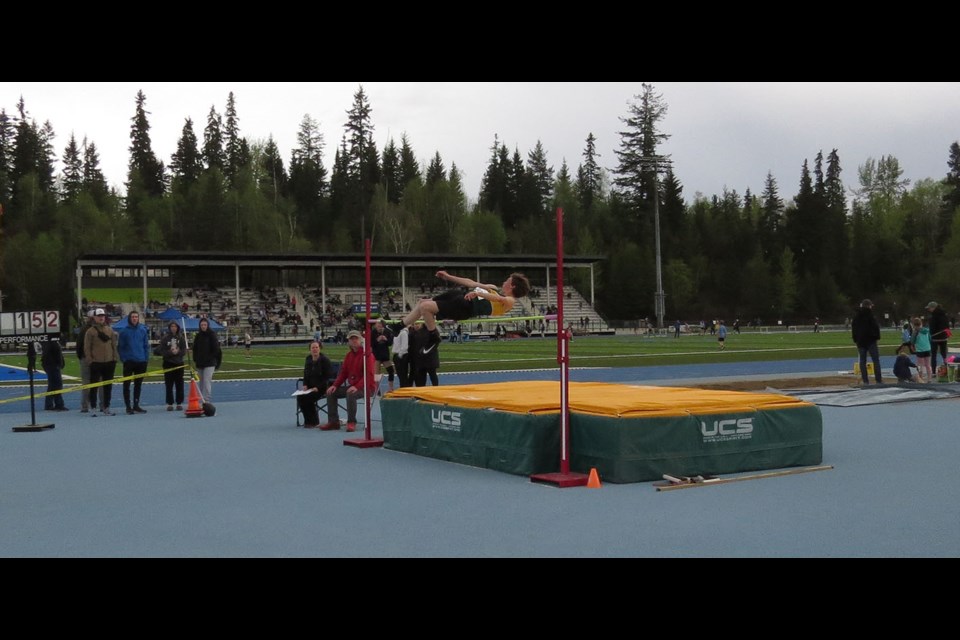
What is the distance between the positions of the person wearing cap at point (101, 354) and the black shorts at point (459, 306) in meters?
8.00

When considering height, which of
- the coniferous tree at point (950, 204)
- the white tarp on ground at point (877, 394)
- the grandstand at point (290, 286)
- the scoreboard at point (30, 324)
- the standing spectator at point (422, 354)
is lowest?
the white tarp on ground at point (877, 394)

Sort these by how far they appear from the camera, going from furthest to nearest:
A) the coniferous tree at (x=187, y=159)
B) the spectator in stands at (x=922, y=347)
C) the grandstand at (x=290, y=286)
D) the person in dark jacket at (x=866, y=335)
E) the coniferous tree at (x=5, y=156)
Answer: the coniferous tree at (x=187, y=159)
the coniferous tree at (x=5, y=156)
the grandstand at (x=290, y=286)
the spectator in stands at (x=922, y=347)
the person in dark jacket at (x=866, y=335)

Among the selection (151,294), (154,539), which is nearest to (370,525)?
(154,539)

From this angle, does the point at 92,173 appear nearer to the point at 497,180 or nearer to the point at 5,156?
the point at 5,156

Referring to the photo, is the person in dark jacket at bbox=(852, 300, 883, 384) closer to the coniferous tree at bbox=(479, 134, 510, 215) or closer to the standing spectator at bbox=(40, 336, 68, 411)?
the standing spectator at bbox=(40, 336, 68, 411)

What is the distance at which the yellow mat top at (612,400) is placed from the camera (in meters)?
9.14

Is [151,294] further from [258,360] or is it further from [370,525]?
[370,525]

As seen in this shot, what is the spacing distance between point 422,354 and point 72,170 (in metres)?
90.9

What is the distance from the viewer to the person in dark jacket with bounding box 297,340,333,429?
14.0m

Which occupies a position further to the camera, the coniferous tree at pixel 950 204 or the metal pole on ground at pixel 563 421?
the coniferous tree at pixel 950 204

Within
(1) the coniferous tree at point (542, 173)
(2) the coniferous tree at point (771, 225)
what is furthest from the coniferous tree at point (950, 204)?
(1) the coniferous tree at point (542, 173)

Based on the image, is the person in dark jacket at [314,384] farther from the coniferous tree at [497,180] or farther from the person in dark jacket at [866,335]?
the coniferous tree at [497,180]

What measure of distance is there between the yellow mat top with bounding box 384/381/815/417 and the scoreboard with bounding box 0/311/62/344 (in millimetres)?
5546

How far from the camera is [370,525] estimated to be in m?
6.95
